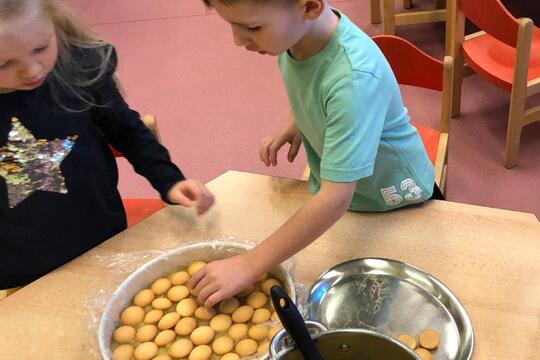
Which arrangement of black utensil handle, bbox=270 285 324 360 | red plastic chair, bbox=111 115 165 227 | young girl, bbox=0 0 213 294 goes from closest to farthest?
black utensil handle, bbox=270 285 324 360
young girl, bbox=0 0 213 294
red plastic chair, bbox=111 115 165 227

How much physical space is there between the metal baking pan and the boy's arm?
0.06 metres

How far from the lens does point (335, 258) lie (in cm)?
77

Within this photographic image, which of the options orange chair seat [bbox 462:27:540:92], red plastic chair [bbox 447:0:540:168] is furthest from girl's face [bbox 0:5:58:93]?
orange chair seat [bbox 462:27:540:92]

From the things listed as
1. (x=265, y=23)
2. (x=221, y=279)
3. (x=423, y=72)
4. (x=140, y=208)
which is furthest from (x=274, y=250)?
(x=423, y=72)

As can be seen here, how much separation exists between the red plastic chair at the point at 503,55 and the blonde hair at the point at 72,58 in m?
0.99

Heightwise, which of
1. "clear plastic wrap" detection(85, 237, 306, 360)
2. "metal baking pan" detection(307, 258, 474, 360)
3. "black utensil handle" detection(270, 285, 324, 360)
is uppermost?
"black utensil handle" detection(270, 285, 324, 360)

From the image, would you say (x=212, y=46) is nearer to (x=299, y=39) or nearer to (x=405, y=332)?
(x=299, y=39)

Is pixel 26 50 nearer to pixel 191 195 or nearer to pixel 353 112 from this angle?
A: pixel 191 195

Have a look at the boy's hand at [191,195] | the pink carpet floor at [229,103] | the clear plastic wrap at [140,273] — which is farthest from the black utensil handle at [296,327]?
the pink carpet floor at [229,103]

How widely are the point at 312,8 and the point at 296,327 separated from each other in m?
0.40

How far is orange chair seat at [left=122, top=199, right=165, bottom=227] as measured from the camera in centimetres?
113

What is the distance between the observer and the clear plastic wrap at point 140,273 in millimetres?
679

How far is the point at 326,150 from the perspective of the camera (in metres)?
0.74

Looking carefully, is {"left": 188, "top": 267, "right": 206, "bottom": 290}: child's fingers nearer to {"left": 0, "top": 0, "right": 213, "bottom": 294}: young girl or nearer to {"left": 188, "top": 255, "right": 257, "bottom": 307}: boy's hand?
{"left": 188, "top": 255, "right": 257, "bottom": 307}: boy's hand
